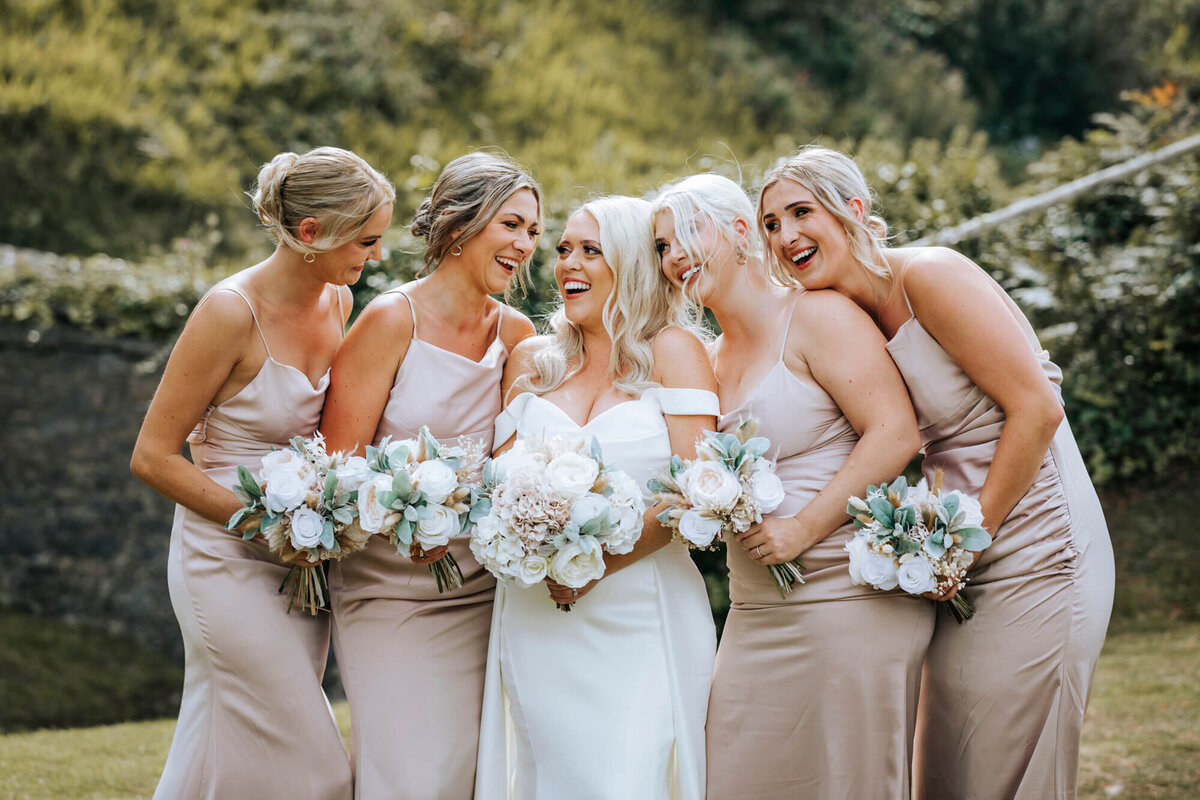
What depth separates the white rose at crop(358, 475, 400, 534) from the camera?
11.5ft

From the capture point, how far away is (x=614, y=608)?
3.86 m

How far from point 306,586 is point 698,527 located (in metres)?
1.50

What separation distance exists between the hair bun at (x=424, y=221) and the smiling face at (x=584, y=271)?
0.55m

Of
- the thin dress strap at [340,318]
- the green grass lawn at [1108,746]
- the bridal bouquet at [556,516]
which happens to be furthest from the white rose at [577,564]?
the green grass lawn at [1108,746]

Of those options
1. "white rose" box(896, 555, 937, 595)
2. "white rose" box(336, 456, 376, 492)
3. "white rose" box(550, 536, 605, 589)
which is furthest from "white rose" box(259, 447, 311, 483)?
"white rose" box(896, 555, 937, 595)

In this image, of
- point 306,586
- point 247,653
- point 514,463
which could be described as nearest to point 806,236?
point 514,463

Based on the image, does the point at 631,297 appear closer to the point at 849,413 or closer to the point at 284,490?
the point at 849,413

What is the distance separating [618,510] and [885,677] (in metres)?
1.11

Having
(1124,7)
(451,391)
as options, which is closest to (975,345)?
(451,391)

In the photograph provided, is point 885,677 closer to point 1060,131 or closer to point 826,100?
point 826,100

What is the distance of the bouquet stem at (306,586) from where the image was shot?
3873 millimetres

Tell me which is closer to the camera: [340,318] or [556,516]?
[556,516]

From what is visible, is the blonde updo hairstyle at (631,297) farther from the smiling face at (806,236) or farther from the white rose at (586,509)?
the white rose at (586,509)

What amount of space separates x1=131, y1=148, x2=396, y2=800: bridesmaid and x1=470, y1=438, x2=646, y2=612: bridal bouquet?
944 mm
